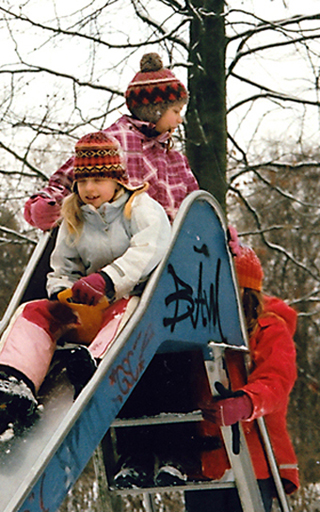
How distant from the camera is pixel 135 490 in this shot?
148 inches

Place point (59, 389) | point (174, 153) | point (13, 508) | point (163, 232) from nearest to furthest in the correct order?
1. point (13, 508)
2. point (59, 389)
3. point (163, 232)
4. point (174, 153)

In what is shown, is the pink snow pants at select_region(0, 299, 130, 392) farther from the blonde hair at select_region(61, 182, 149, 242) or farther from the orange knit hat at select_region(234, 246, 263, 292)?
the orange knit hat at select_region(234, 246, 263, 292)

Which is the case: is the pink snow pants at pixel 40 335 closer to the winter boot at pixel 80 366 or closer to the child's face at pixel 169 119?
the winter boot at pixel 80 366

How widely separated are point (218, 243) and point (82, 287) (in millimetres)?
1054

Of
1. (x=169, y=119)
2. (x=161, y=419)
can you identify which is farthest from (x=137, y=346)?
(x=169, y=119)

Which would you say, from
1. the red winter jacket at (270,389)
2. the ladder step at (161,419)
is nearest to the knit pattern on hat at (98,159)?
the red winter jacket at (270,389)

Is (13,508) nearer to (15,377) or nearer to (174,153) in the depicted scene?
(15,377)

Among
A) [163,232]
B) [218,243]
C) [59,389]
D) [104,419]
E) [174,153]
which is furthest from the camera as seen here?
[174,153]

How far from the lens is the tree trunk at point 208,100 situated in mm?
6551

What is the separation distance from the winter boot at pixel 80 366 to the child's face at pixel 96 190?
2.29 ft

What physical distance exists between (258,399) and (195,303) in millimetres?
491

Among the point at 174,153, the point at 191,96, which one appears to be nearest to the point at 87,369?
the point at 174,153

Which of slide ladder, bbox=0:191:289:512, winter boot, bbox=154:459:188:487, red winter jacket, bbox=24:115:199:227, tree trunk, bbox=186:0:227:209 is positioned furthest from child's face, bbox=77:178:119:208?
tree trunk, bbox=186:0:227:209

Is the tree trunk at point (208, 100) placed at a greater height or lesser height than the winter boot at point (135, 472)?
greater
